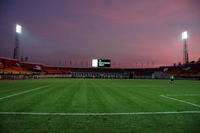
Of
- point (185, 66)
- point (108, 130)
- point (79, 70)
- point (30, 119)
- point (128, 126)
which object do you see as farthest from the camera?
point (79, 70)

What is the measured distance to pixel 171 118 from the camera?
13.6 ft

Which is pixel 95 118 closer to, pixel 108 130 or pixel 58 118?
pixel 108 130

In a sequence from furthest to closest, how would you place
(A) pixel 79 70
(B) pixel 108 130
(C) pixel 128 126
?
1. (A) pixel 79 70
2. (C) pixel 128 126
3. (B) pixel 108 130

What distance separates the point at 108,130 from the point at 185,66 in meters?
73.2

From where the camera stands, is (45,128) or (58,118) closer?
(45,128)

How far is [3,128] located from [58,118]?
1.48m

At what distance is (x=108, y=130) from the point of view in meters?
3.21

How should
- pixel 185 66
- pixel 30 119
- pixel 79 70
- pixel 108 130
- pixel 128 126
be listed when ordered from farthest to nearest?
1. pixel 79 70
2. pixel 185 66
3. pixel 30 119
4. pixel 128 126
5. pixel 108 130

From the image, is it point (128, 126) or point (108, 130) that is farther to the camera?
point (128, 126)

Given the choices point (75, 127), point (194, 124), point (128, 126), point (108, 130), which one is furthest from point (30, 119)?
point (194, 124)

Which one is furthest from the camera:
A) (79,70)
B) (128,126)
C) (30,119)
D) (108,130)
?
(79,70)

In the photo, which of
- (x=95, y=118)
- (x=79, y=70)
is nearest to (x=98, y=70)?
(x=79, y=70)

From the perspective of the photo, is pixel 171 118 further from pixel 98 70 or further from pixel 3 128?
pixel 98 70

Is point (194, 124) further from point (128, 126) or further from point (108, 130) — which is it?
point (108, 130)
